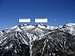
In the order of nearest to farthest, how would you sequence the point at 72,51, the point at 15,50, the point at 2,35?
the point at 72,51, the point at 15,50, the point at 2,35

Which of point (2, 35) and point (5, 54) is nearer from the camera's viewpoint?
point (5, 54)

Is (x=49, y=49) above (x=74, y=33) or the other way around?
the other way around

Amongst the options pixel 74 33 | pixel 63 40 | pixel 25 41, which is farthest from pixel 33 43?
pixel 74 33

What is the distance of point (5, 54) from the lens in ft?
36.1

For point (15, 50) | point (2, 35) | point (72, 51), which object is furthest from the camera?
point (2, 35)

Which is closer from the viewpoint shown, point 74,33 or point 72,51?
point 72,51

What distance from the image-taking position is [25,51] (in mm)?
10938

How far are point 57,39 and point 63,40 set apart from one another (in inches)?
14.6

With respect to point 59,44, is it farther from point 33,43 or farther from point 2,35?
point 2,35

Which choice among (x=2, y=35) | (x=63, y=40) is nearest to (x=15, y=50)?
(x=2, y=35)

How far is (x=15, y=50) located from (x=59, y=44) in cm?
264

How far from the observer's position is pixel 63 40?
10438 mm

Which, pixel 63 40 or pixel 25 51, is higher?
pixel 63 40

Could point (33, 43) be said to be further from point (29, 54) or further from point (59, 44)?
point (59, 44)
